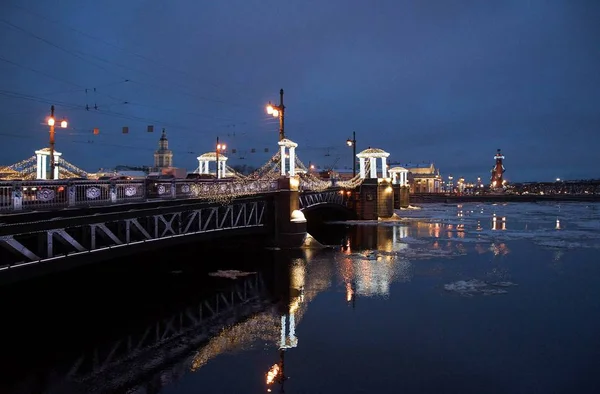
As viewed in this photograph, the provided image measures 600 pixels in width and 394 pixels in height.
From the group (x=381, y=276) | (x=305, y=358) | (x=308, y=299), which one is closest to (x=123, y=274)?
(x=308, y=299)

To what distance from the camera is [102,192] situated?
17.8 m

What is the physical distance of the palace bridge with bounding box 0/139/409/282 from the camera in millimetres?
12492

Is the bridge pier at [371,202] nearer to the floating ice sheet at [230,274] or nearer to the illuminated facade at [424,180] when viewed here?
the floating ice sheet at [230,274]

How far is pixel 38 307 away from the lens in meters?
15.9

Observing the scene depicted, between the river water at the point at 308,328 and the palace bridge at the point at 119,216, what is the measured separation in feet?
6.77

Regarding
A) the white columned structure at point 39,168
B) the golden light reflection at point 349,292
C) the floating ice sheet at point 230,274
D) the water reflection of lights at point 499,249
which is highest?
the white columned structure at point 39,168

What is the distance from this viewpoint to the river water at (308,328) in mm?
9648

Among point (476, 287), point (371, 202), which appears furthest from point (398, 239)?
point (371, 202)

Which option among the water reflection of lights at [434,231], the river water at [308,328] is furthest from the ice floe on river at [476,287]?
the water reflection of lights at [434,231]

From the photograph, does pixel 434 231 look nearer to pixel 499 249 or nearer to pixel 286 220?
pixel 499 249

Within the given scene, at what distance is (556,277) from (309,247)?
14.6 meters

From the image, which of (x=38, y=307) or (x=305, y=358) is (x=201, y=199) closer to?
(x=38, y=307)

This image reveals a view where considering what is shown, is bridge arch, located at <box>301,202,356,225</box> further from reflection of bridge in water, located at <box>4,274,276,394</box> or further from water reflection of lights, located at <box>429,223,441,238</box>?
reflection of bridge in water, located at <box>4,274,276,394</box>

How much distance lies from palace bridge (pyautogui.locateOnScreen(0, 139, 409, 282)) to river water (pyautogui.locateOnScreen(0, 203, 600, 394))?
206cm
